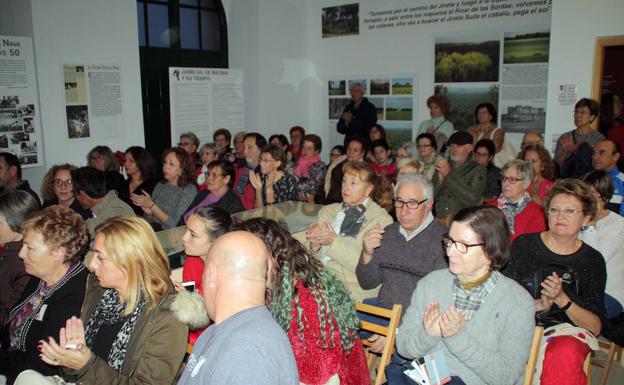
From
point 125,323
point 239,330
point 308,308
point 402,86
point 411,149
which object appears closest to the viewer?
point 239,330

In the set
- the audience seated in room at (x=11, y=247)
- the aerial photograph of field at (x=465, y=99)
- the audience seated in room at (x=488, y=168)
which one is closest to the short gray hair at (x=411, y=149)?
the audience seated in room at (x=488, y=168)

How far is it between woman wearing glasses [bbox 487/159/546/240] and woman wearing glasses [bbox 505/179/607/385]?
828 millimetres

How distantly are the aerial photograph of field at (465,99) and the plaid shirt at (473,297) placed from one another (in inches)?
235

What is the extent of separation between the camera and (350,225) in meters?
3.75

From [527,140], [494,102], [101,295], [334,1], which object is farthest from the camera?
[334,1]

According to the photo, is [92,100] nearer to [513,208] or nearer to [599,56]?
[513,208]

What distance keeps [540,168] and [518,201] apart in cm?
113

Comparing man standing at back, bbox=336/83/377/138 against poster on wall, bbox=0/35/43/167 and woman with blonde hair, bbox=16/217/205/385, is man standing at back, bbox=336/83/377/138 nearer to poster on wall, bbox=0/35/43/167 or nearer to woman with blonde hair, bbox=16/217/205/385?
poster on wall, bbox=0/35/43/167

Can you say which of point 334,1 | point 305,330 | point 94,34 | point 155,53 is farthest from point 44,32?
point 305,330

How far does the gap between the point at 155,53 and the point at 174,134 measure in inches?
56.4

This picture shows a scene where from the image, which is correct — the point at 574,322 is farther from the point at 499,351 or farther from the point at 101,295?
the point at 101,295

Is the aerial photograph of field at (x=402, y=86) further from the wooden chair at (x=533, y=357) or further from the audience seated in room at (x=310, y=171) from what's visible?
the wooden chair at (x=533, y=357)

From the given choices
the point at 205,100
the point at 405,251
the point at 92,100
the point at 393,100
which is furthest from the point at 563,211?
the point at 205,100

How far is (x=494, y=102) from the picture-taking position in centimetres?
782
